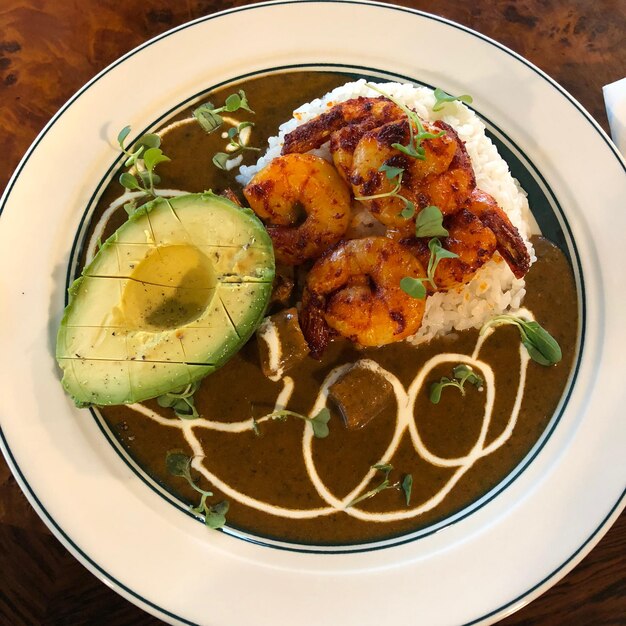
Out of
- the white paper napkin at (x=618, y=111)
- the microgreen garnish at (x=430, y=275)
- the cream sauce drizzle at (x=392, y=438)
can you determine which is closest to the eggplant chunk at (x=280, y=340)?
the cream sauce drizzle at (x=392, y=438)

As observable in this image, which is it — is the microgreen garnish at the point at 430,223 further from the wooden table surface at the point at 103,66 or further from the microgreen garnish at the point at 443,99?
the wooden table surface at the point at 103,66

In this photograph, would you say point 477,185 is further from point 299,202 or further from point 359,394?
point 359,394

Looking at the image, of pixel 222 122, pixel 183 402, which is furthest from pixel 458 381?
pixel 222 122

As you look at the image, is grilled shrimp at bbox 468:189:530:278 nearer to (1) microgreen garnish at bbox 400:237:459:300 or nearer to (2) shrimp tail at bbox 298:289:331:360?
(1) microgreen garnish at bbox 400:237:459:300

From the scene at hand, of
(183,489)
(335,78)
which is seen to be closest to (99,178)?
(335,78)

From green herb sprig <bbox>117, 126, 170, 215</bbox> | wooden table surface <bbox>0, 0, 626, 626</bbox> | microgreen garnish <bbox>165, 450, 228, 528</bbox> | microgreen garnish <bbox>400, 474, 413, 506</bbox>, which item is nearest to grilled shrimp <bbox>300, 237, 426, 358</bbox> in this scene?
microgreen garnish <bbox>400, 474, 413, 506</bbox>

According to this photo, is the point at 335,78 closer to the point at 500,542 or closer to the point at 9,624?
the point at 500,542
